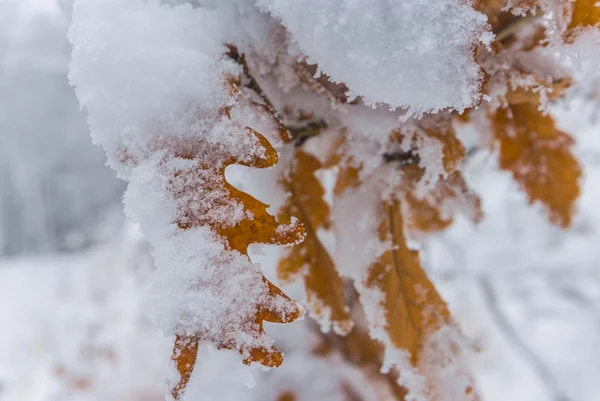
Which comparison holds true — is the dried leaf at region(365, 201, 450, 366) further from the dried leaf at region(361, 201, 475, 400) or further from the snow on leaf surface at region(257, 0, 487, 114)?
the snow on leaf surface at region(257, 0, 487, 114)

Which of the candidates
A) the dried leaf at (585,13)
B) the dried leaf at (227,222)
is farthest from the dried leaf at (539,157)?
the dried leaf at (227,222)

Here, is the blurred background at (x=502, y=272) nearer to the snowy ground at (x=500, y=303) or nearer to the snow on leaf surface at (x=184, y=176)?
the snowy ground at (x=500, y=303)

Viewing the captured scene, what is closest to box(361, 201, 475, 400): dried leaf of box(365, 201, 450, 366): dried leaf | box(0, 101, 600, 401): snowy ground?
box(365, 201, 450, 366): dried leaf

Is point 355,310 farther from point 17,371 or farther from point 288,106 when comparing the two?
point 17,371

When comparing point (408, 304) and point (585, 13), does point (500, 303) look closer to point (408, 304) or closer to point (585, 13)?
point (408, 304)

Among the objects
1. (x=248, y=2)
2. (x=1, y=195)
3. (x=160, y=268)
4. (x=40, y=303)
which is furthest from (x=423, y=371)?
(x=1, y=195)

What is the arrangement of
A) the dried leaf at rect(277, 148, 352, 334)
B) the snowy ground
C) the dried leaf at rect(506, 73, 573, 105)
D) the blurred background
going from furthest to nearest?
the snowy ground → the blurred background → the dried leaf at rect(277, 148, 352, 334) → the dried leaf at rect(506, 73, 573, 105)

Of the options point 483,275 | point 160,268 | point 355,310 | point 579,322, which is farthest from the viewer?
point 483,275
